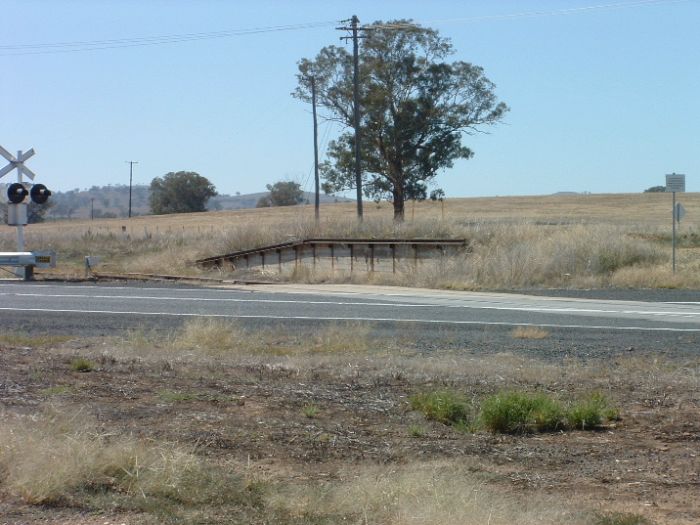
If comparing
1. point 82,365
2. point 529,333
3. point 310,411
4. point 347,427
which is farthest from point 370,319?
point 347,427

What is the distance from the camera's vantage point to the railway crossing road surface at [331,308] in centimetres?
1869

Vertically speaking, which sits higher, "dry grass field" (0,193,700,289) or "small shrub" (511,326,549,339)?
"dry grass field" (0,193,700,289)

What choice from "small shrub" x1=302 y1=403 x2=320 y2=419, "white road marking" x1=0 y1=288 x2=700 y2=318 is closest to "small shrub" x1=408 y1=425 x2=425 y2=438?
"small shrub" x1=302 y1=403 x2=320 y2=419

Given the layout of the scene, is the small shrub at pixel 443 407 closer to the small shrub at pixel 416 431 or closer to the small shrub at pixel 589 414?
the small shrub at pixel 416 431

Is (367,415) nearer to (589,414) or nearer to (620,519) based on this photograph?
(589,414)

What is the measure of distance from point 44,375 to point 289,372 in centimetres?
295

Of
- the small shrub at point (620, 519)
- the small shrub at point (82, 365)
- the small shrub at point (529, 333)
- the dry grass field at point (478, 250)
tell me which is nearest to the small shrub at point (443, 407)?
the small shrub at point (620, 519)

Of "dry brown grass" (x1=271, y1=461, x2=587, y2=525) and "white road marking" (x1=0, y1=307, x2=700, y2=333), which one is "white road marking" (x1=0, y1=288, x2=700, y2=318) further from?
"dry brown grass" (x1=271, y1=461, x2=587, y2=525)

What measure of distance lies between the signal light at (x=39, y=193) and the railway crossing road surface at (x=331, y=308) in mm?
2580

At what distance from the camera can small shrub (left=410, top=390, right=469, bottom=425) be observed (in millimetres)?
9391

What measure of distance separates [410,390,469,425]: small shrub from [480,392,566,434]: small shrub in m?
0.24

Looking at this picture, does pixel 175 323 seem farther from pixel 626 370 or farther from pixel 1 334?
pixel 626 370

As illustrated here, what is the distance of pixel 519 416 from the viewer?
29.9 feet

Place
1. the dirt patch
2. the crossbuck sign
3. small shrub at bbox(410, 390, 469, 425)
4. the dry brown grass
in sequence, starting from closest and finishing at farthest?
the dry brown grass
the dirt patch
small shrub at bbox(410, 390, 469, 425)
the crossbuck sign
